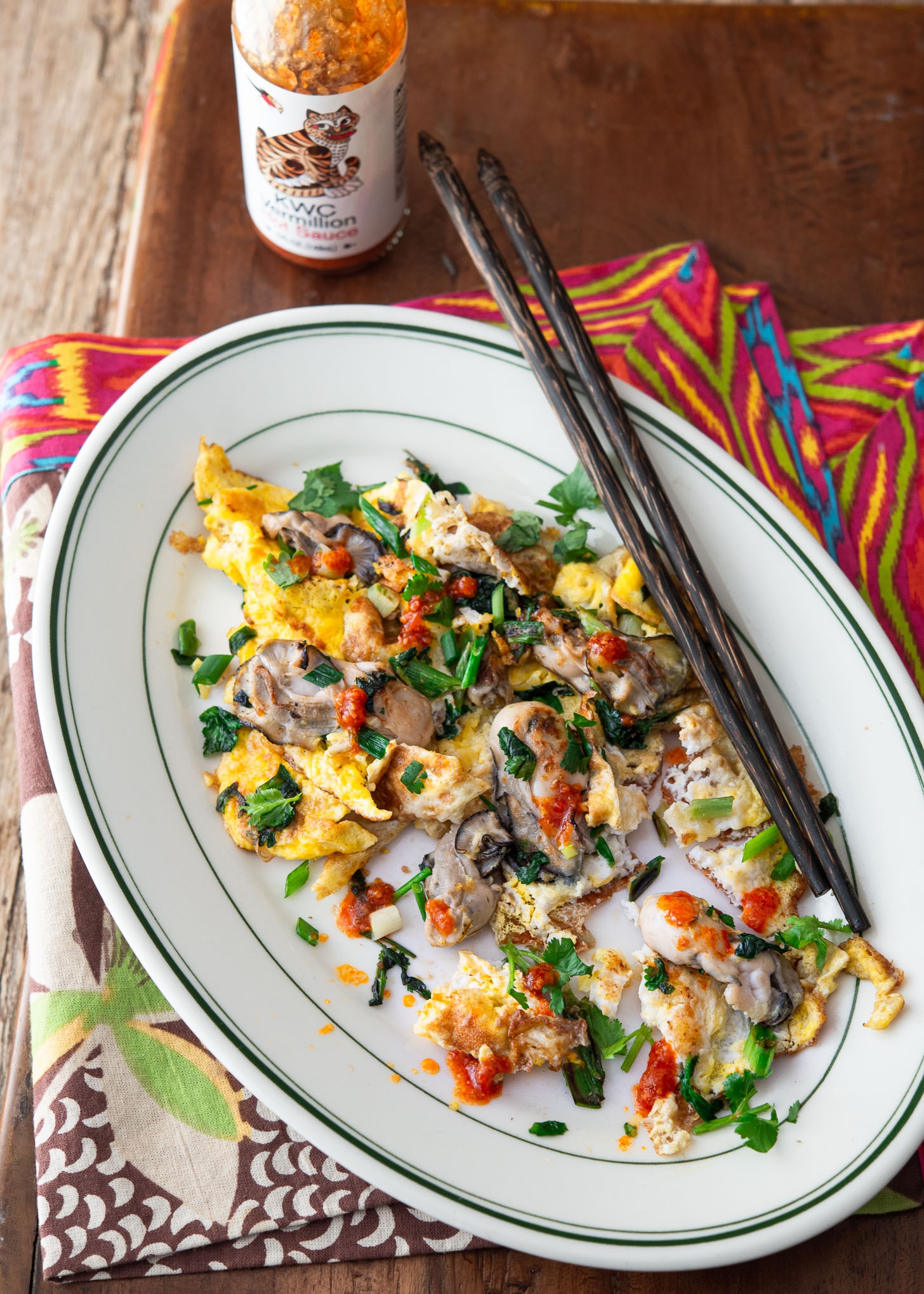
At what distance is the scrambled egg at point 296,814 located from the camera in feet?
9.66

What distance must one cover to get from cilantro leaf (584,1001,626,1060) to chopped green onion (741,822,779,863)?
59 cm

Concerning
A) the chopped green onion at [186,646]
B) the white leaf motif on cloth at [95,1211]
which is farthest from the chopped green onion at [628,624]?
the white leaf motif on cloth at [95,1211]

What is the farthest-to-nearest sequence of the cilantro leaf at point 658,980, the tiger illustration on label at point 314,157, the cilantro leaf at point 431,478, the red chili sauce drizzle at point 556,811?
the cilantro leaf at point 431,478 < the tiger illustration on label at point 314,157 < the red chili sauce drizzle at point 556,811 < the cilantro leaf at point 658,980

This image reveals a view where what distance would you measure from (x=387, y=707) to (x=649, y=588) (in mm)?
869

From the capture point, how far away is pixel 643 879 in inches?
120

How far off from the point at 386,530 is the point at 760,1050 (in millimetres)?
1834

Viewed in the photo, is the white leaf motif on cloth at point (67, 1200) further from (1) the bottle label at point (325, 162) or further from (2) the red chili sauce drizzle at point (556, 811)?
(1) the bottle label at point (325, 162)

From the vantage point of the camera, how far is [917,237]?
4.17 m

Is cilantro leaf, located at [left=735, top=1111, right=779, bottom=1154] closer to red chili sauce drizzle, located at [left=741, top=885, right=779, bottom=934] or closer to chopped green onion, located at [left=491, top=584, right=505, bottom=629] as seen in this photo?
red chili sauce drizzle, located at [left=741, top=885, right=779, bottom=934]

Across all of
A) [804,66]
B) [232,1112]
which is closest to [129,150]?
[804,66]

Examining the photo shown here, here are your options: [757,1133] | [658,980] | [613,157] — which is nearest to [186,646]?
[658,980]

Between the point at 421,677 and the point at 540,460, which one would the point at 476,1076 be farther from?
the point at 540,460

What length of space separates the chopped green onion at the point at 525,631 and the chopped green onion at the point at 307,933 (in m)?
1.01

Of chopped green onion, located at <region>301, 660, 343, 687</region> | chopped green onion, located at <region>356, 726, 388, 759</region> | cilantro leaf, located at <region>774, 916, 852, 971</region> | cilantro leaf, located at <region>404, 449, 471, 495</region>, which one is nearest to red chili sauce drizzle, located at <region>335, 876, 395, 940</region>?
chopped green onion, located at <region>356, 726, 388, 759</region>
